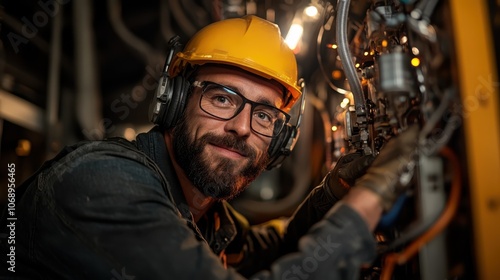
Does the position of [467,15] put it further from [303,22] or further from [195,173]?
[303,22]

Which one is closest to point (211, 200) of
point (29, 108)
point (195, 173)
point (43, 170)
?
point (195, 173)

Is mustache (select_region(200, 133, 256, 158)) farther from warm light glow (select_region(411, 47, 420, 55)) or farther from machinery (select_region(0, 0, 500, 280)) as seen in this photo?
warm light glow (select_region(411, 47, 420, 55))

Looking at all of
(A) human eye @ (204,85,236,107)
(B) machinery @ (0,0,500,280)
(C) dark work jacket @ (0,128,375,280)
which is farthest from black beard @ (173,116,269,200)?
(B) machinery @ (0,0,500,280)

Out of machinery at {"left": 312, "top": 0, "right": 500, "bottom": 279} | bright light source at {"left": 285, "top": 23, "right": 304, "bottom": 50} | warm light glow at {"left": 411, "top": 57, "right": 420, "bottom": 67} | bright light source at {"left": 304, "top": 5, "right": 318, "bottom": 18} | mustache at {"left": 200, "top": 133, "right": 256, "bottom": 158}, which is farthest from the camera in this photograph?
bright light source at {"left": 285, "top": 23, "right": 304, "bottom": 50}

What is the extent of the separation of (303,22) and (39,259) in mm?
1339

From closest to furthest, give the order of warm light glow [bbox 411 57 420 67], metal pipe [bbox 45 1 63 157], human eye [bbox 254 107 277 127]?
warm light glow [bbox 411 57 420 67], human eye [bbox 254 107 277 127], metal pipe [bbox 45 1 63 157]

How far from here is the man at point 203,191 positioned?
2.89 feet

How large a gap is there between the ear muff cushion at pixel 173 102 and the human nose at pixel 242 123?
0.17 meters

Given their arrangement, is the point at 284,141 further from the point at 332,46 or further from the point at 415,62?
the point at 415,62

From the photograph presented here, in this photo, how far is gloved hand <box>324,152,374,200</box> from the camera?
1171 millimetres

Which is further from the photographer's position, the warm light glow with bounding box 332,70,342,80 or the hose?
the warm light glow with bounding box 332,70,342,80

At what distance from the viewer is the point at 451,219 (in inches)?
34.5

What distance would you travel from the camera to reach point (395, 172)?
87cm

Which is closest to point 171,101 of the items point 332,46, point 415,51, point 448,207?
point 332,46
